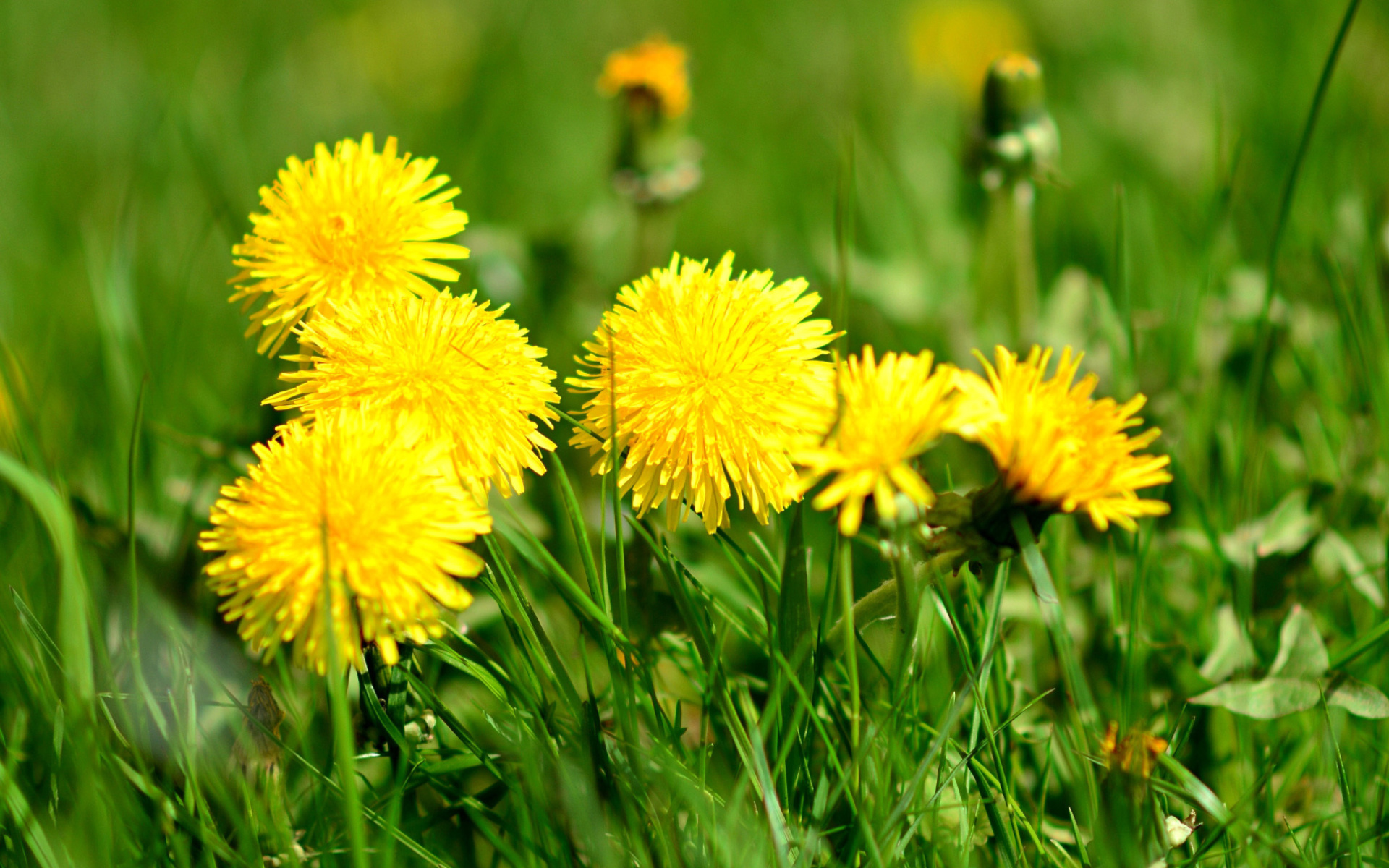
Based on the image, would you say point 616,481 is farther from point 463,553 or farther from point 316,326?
point 316,326

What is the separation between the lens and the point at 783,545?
1122 mm

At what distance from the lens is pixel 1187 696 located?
121 centimetres

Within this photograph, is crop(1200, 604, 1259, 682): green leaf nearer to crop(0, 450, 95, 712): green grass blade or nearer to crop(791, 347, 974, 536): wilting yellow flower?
crop(791, 347, 974, 536): wilting yellow flower

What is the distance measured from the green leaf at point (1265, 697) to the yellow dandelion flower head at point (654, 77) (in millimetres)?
1332

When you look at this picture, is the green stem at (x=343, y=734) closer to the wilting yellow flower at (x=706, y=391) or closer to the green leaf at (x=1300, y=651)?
the wilting yellow flower at (x=706, y=391)

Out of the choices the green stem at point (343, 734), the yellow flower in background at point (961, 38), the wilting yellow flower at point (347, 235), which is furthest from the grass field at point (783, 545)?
the yellow flower in background at point (961, 38)

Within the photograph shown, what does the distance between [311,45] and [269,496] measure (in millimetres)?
3043

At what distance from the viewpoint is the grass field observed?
0.95m

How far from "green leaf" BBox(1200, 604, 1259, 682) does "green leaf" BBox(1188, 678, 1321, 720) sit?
0.06 m

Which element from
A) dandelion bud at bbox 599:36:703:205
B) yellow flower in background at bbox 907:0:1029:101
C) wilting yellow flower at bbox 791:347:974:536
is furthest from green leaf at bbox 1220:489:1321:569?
yellow flower in background at bbox 907:0:1029:101

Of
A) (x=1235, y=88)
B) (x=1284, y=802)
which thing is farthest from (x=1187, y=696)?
(x=1235, y=88)

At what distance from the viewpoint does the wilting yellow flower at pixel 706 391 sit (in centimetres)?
96

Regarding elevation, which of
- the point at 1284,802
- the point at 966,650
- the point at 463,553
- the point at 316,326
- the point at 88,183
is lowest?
the point at 1284,802

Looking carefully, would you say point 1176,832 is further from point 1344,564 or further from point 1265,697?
point 1344,564
